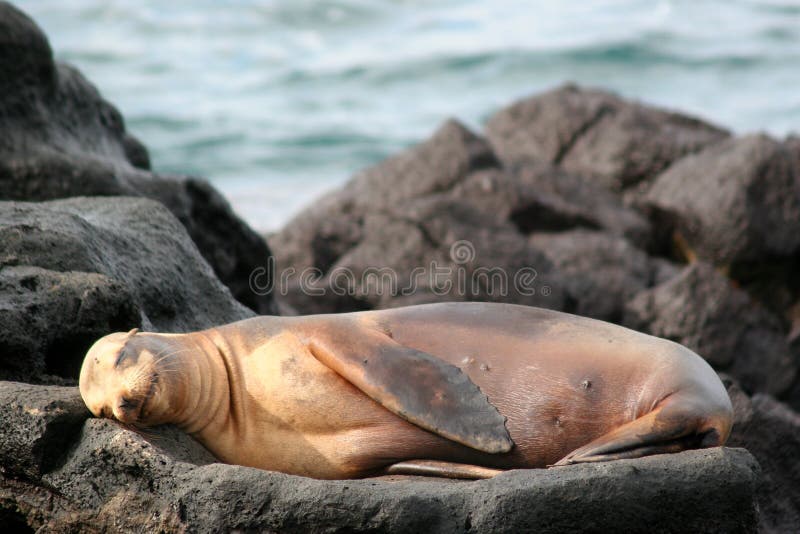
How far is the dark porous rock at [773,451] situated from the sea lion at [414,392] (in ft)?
4.78

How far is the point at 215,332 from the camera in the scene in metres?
5.00

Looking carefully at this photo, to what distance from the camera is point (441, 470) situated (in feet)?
14.5

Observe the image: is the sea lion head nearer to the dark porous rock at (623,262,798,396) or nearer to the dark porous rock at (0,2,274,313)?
the dark porous rock at (0,2,274,313)

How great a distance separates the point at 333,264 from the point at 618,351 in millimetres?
6465

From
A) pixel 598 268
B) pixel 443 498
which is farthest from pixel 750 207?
pixel 443 498

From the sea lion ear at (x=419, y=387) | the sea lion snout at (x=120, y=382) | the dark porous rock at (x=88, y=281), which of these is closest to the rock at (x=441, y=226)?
the dark porous rock at (x=88, y=281)

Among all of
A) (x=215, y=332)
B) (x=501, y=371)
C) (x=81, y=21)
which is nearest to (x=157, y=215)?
(x=215, y=332)

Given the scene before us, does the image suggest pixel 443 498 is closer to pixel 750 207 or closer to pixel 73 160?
pixel 73 160

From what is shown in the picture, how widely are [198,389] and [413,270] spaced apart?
5341 mm

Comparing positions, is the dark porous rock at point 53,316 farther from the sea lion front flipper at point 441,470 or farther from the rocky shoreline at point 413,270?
the sea lion front flipper at point 441,470

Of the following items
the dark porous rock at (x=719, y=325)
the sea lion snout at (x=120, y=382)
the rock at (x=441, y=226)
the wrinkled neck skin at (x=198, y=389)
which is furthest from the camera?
the dark porous rock at (x=719, y=325)

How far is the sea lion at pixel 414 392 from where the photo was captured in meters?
4.41

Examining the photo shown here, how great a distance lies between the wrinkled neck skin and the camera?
4.58 metres

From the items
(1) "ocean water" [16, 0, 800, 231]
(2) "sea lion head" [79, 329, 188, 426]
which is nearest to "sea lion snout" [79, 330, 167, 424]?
(2) "sea lion head" [79, 329, 188, 426]
